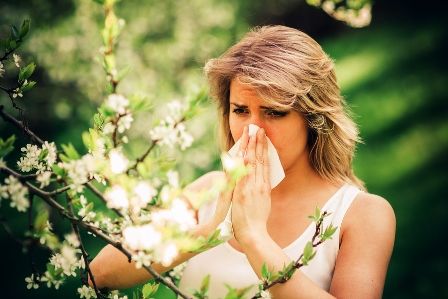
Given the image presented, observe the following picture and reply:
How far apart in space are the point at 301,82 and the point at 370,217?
A: 2.15ft

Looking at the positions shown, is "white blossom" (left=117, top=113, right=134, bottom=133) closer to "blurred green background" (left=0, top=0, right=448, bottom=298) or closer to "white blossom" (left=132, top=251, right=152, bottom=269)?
"white blossom" (left=132, top=251, right=152, bottom=269)

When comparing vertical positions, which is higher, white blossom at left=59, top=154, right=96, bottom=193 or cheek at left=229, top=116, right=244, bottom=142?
cheek at left=229, top=116, right=244, bottom=142

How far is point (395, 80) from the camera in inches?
298

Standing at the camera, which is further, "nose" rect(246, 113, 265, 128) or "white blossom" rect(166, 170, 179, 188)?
"nose" rect(246, 113, 265, 128)

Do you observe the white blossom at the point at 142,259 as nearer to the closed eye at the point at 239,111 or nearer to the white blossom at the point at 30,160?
the white blossom at the point at 30,160

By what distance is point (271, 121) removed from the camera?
7.14ft

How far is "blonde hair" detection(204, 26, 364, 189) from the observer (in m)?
2.17

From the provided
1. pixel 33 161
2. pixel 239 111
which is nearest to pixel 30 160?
pixel 33 161

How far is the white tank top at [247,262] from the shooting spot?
2145 millimetres

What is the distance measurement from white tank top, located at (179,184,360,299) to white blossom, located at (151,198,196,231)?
1.07 m

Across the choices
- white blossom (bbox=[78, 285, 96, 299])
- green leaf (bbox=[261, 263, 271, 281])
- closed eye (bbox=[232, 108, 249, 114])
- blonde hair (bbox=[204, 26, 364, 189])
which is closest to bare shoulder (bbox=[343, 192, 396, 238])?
blonde hair (bbox=[204, 26, 364, 189])

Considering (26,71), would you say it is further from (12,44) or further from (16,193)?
(16,193)

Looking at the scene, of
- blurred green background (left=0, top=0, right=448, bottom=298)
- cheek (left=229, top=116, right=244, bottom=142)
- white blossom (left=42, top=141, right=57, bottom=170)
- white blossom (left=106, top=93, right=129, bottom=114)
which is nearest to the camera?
white blossom (left=106, top=93, right=129, bottom=114)

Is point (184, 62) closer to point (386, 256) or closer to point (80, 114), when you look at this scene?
point (80, 114)
